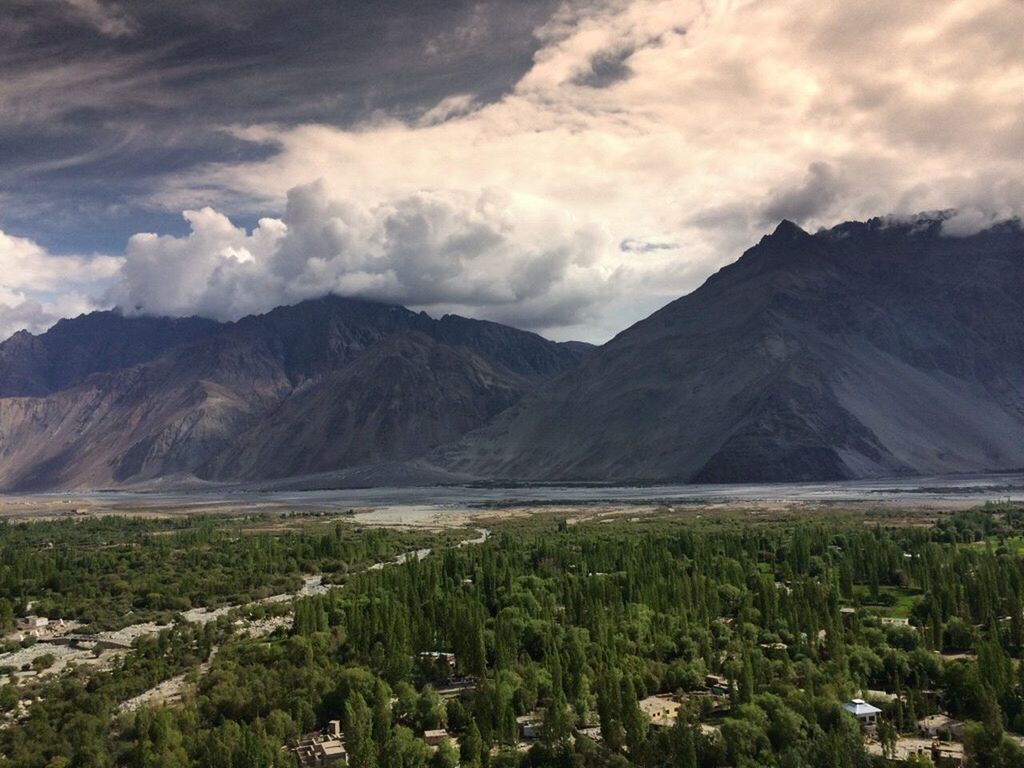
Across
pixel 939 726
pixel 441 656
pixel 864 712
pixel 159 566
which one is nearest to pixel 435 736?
pixel 441 656

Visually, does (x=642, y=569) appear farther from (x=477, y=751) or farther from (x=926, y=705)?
(x=477, y=751)

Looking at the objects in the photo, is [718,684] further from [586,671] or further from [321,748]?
[321,748]

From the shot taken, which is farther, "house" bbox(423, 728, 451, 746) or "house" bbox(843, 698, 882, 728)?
"house" bbox(423, 728, 451, 746)

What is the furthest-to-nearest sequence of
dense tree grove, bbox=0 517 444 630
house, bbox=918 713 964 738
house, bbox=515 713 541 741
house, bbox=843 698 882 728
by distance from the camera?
dense tree grove, bbox=0 517 444 630, house, bbox=515 713 541 741, house, bbox=843 698 882 728, house, bbox=918 713 964 738

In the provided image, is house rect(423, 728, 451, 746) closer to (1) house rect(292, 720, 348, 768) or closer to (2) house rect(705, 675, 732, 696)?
(1) house rect(292, 720, 348, 768)

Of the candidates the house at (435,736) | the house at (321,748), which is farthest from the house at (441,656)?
the house at (321,748)

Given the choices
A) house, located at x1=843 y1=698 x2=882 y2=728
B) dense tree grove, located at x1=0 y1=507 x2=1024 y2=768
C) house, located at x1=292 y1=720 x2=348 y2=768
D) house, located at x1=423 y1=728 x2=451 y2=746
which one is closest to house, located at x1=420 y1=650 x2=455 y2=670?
dense tree grove, located at x1=0 y1=507 x2=1024 y2=768

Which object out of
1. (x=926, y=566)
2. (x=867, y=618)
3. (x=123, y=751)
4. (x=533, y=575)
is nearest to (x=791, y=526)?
(x=926, y=566)
